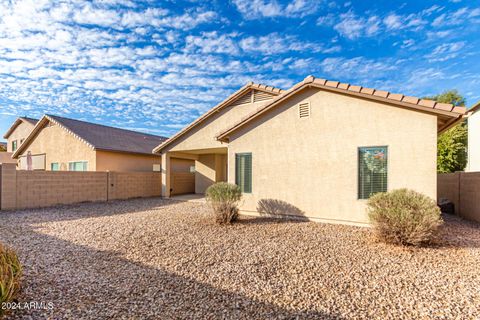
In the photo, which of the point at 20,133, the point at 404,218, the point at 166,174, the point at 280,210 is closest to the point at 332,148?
the point at 280,210

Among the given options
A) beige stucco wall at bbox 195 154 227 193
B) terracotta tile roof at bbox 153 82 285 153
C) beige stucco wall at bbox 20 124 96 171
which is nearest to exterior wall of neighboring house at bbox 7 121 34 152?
beige stucco wall at bbox 20 124 96 171

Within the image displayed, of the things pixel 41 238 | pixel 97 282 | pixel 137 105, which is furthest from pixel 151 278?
pixel 137 105

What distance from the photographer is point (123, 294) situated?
3.78m

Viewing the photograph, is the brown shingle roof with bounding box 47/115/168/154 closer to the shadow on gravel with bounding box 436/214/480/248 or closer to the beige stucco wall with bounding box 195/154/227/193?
the beige stucco wall with bounding box 195/154/227/193

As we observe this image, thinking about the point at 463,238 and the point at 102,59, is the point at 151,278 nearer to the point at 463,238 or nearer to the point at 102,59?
the point at 463,238

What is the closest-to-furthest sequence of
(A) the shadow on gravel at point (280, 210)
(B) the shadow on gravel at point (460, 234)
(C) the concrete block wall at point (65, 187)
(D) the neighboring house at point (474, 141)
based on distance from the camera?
(B) the shadow on gravel at point (460, 234), (A) the shadow on gravel at point (280, 210), (C) the concrete block wall at point (65, 187), (D) the neighboring house at point (474, 141)

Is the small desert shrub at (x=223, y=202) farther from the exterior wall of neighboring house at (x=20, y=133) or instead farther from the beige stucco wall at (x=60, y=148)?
the exterior wall of neighboring house at (x=20, y=133)

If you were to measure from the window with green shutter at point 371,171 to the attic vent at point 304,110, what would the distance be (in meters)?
2.38

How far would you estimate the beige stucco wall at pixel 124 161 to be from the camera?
17109 mm

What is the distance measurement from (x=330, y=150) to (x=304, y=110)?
1.91 meters

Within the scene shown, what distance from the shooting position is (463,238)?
22.4ft

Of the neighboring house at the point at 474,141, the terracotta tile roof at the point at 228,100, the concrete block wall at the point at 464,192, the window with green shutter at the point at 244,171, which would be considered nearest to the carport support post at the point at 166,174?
the terracotta tile roof at the point at 228,100

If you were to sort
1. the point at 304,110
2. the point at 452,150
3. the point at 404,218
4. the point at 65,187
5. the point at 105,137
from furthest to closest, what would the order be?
the point at 452,150, the point at 105,137, the point at 65,187, the point at 304,110, the point at 404,218

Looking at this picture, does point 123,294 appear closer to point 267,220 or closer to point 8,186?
point 267,220
